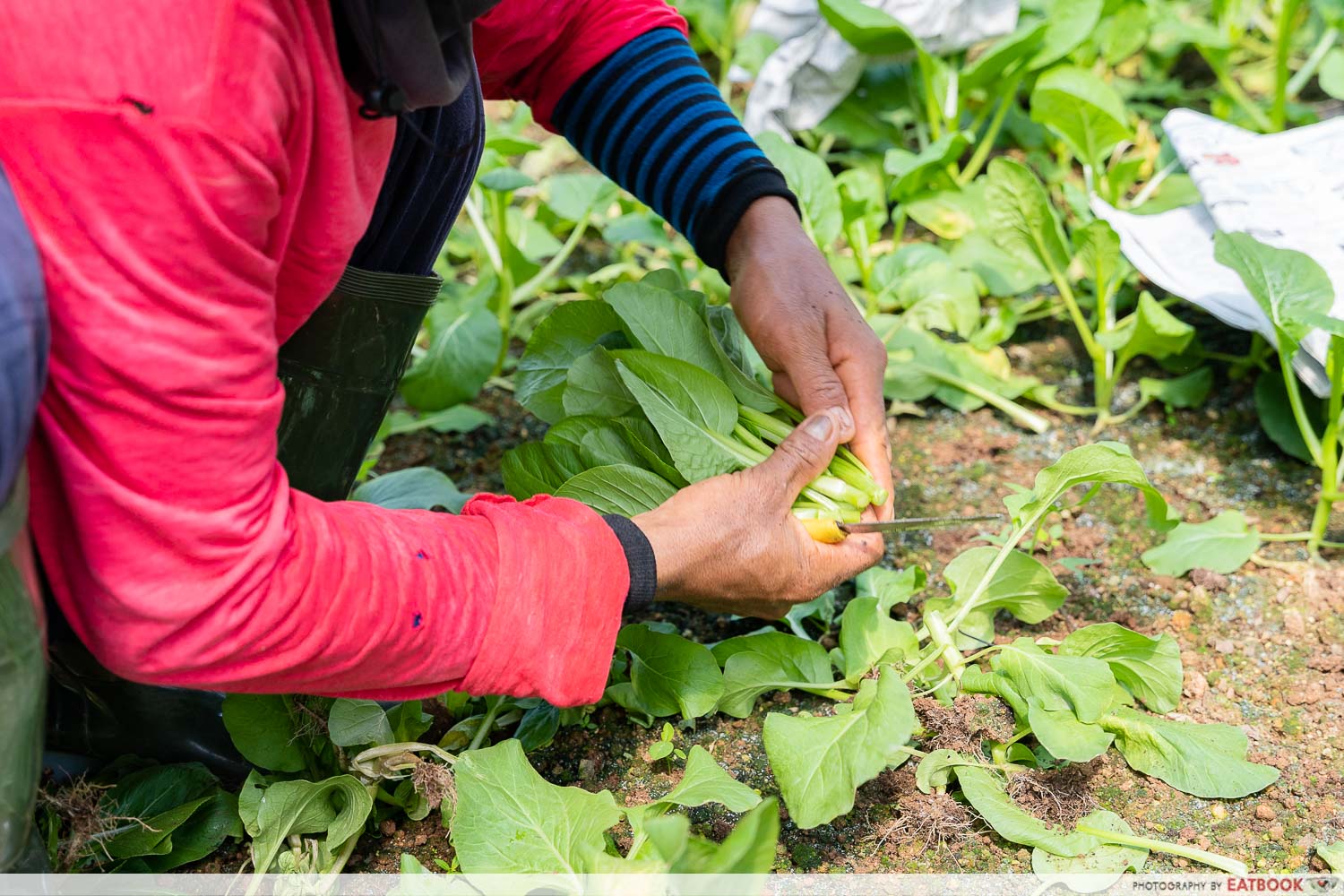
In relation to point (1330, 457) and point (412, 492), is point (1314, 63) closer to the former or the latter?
point (1330, 457)

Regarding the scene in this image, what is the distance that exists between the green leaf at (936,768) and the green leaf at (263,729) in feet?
1.97

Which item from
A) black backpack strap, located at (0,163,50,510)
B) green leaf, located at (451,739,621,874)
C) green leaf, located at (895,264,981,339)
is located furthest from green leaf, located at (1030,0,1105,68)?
black backpack strap, located at (0,163,50,510)

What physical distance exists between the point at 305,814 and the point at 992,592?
754mm

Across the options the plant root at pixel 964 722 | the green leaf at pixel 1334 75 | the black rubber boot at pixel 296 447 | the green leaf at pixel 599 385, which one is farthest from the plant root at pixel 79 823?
the green leaf at pixel 1334 75

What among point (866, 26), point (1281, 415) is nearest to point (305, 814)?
point (1281, 415)

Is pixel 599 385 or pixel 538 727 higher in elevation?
pixel 599 385

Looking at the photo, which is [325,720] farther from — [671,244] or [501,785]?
[671,244]

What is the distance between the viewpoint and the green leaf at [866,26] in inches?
80.7

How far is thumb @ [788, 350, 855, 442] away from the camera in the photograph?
48.4 inches

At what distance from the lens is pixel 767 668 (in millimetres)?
1209

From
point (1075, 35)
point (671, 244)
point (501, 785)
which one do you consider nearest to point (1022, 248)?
point (1075, 35)

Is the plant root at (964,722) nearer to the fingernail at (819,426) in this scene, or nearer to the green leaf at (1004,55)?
the fingernail at (819,426)

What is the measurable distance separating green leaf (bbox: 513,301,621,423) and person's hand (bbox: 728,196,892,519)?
0.19 m

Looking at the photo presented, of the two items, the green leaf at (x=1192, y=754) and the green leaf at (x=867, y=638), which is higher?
the green leaf at (x=867, y=638)
